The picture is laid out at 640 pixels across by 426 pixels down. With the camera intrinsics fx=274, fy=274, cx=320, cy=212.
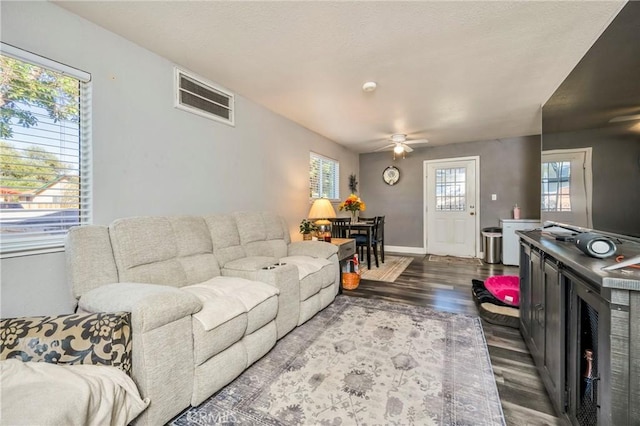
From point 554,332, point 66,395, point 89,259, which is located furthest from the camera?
point 89,259

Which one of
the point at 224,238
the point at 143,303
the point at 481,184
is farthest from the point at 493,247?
the point at 143,303

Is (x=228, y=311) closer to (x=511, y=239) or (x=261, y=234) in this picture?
(x=261, y=234)

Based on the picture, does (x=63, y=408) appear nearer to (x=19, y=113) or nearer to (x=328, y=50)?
(x=19, y=113)

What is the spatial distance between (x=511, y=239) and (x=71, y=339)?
5750 millimetres

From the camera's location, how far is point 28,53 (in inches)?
63.9

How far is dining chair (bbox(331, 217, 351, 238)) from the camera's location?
4590 mm

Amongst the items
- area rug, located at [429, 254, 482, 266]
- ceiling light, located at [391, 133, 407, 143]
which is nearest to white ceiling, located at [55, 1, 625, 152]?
ceiling light, located at [391, 133, 407, 143]

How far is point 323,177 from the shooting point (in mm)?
5125

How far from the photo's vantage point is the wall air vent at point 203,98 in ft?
8.21

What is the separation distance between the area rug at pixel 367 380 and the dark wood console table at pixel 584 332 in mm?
374

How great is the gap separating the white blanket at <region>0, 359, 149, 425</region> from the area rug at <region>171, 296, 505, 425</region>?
0.40 meters

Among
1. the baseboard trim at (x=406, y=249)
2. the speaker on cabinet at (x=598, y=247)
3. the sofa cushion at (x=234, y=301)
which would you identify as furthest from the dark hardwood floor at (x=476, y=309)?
the sofa cushion at (x=234, y=301)

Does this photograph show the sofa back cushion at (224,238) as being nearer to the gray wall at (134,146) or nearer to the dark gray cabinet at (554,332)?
the gray wall at (134,146)

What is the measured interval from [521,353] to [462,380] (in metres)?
0.69
